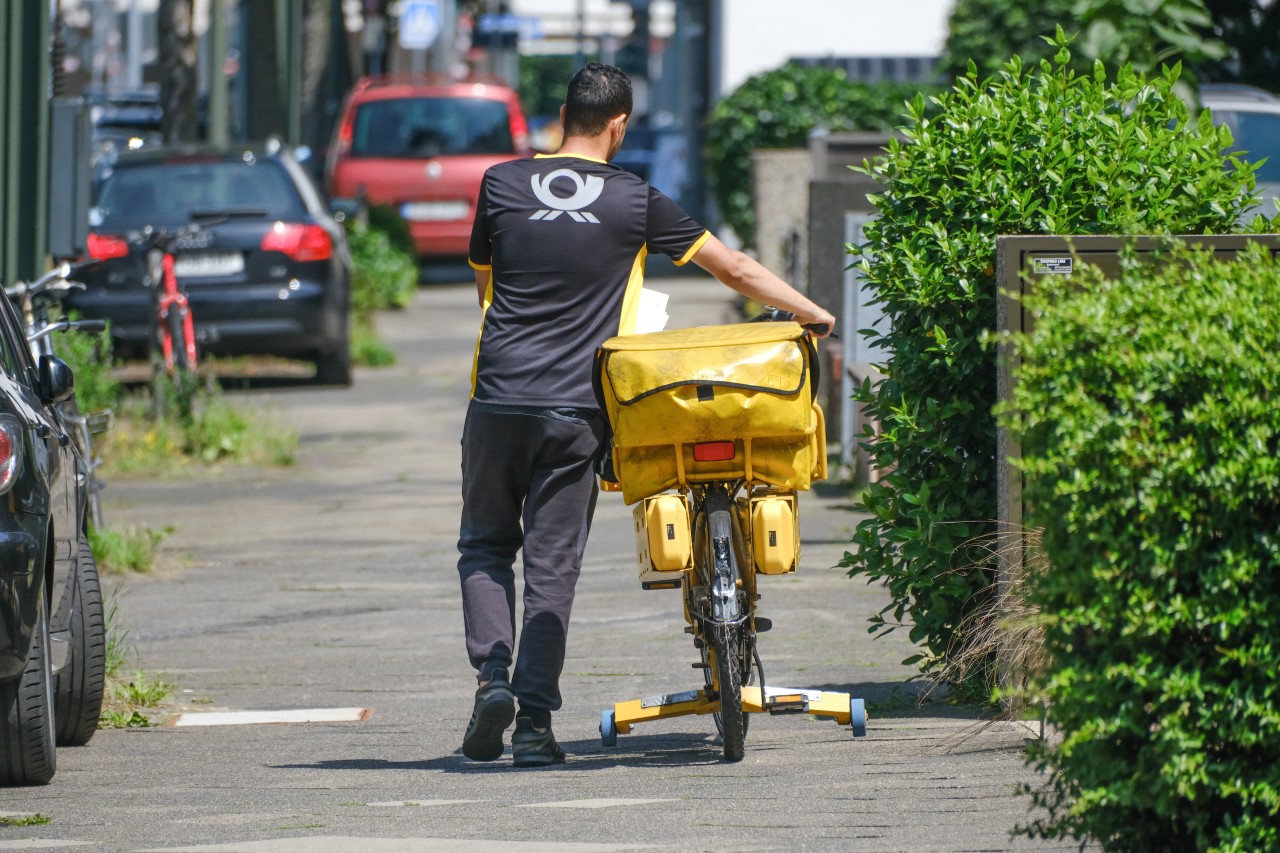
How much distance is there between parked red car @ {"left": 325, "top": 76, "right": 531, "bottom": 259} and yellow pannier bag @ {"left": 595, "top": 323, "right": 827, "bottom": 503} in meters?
19.6

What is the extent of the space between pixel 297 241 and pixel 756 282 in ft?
33.8

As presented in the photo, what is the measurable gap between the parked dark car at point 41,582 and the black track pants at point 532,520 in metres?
1.08

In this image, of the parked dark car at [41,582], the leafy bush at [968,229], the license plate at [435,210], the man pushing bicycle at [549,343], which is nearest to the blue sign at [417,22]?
the license plate at [435,210]

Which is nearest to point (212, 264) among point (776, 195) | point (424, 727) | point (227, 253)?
point (227, 253)

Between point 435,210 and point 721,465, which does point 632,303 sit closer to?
point 721,465

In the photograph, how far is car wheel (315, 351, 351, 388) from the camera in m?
16.6

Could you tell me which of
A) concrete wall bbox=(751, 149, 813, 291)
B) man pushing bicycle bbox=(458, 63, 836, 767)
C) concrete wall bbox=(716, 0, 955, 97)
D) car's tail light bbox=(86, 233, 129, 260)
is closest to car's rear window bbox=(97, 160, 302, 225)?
car's tail light bbox=(86, 233, 129, 260)

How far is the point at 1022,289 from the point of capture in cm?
603

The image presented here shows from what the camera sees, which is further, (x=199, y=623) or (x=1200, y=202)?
(x=199, y=623)

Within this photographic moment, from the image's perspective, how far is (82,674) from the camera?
642 centimetres

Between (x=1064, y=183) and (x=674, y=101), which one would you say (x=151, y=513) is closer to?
(x=1064, y=183)

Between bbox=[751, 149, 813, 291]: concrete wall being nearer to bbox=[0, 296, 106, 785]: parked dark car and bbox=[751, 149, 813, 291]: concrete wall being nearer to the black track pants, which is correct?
bbox=[0, 296, 106, 785]: parked dark car

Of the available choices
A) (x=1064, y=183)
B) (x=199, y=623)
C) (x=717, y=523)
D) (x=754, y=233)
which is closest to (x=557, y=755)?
(x=717, y=523)

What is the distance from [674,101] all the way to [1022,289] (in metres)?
45.1
